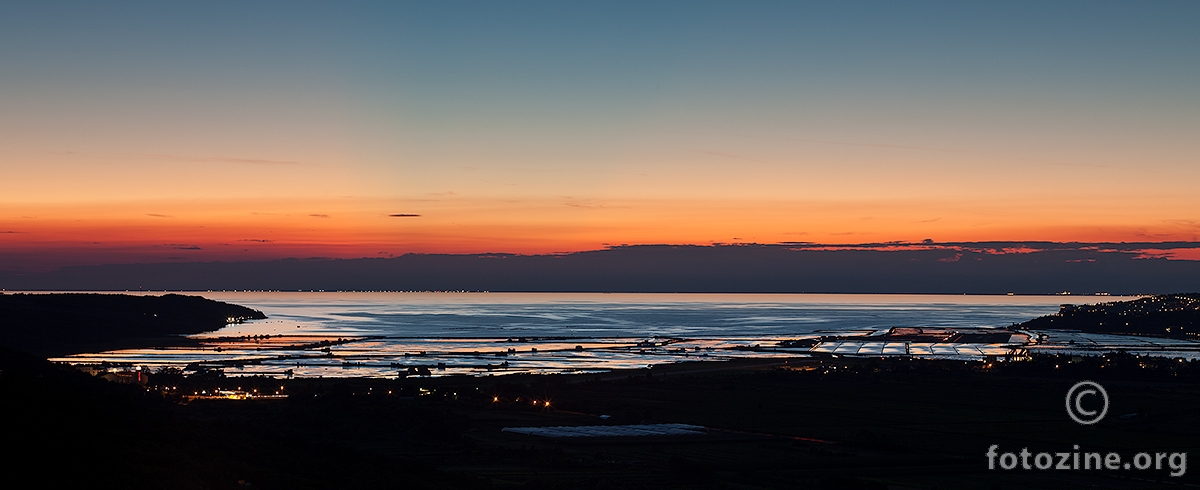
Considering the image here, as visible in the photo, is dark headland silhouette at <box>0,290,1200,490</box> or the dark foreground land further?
dark headland silhouette at <box>0,290,1200,490</box>

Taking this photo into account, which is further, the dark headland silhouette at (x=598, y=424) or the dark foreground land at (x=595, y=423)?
the dark headland silhouette at (x=598, y=424)

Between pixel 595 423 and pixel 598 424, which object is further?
pixel 595 423

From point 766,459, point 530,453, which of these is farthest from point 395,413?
point 766,459

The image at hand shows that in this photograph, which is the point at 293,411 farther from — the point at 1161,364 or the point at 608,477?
the point at 1161,364

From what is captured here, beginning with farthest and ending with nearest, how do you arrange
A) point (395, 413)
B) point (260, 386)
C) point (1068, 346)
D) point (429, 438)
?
point (1068, 346) < point (260, 386) < point (395, 413) < point (429, 438)

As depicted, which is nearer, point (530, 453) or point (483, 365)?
point (530, 453)

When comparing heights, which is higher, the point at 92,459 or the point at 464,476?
the point at 92,459

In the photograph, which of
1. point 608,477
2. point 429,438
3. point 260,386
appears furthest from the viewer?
point 260,386
